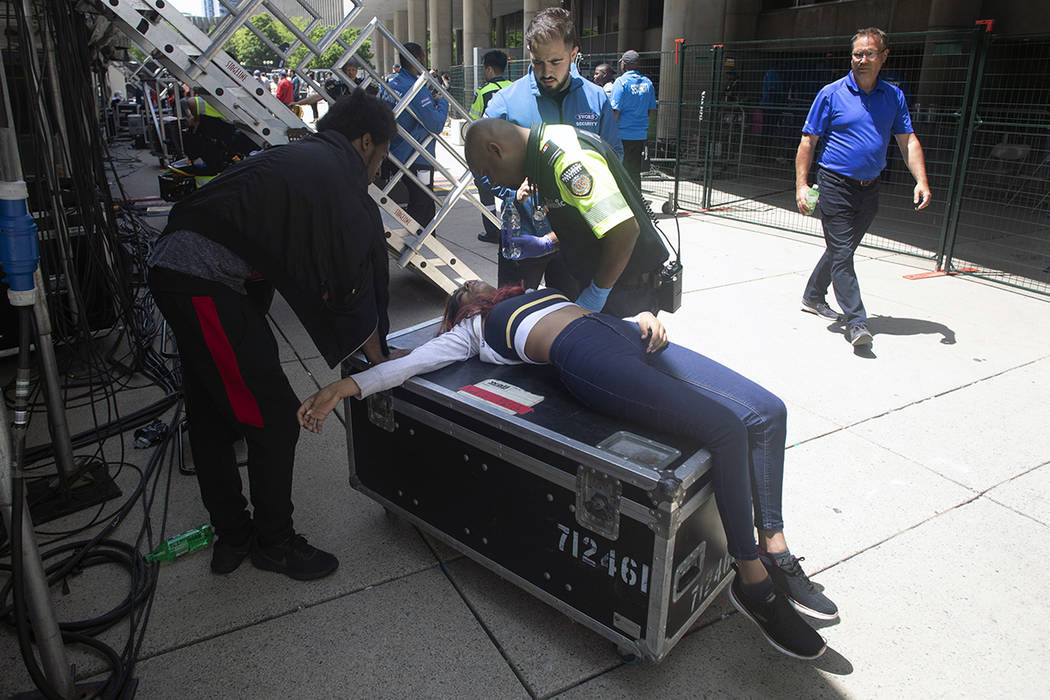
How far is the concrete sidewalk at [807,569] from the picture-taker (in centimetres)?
228

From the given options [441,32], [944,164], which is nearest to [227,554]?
[944,164]

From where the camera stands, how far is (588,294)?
9.62 ft

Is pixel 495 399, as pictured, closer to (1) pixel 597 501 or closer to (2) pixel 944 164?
(1) pixel 597 501

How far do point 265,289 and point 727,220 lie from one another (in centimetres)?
787

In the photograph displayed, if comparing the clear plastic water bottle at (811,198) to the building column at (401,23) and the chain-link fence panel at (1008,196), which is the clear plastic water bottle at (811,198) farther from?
the building column at (401,23)

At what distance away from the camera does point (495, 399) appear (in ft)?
8.25

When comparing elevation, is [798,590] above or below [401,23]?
below

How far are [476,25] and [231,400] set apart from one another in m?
33.7

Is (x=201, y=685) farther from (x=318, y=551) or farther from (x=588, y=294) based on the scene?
(x=588, y=294)

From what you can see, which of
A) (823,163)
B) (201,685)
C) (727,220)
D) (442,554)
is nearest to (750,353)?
(823,163)

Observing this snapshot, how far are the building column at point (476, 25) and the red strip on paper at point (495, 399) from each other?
32.4m

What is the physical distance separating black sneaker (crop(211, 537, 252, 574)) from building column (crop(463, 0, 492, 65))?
32.4 meters

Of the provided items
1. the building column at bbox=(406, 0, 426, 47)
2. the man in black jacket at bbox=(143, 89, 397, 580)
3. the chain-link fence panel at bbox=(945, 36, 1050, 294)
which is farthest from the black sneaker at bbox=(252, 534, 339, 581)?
the building column at bbox=(406, 0, 426, 47)

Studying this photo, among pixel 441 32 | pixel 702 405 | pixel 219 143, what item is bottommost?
pixel 702 405
